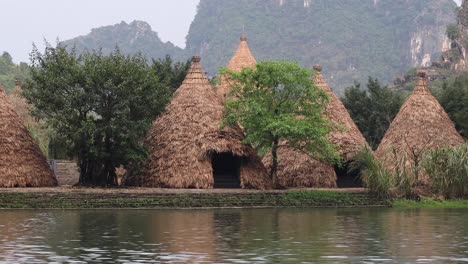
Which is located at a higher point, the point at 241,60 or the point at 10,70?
the point at 10,70

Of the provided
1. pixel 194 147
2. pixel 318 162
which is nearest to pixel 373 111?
pixel 318 162

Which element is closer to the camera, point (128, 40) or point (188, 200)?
point (188, 200)

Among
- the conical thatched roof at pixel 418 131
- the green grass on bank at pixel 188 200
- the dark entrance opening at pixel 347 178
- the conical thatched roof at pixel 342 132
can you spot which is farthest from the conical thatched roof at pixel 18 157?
the conical thatched roof at pixel 418 131

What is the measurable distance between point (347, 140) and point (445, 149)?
4.06 meters

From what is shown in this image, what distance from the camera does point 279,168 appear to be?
125 feet

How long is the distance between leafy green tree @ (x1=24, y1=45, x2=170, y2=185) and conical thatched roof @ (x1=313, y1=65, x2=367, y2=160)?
23.3 ft

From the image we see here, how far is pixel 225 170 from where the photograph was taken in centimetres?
3972

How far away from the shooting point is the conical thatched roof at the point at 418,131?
38.3m

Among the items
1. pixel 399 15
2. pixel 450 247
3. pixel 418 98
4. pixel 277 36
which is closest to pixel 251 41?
pixel 277 36

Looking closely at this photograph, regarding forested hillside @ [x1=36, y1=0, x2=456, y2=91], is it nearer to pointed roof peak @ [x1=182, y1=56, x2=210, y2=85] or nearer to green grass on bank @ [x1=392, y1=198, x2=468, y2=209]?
pointed roof peak @ [x1=182, y1=56, x2=210, y2=85]

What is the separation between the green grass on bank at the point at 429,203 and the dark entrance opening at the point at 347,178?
4.63 m

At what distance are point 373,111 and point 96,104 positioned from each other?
1923 cm

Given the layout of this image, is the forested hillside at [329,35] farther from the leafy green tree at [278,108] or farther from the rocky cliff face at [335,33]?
the leafy green tree at [278,108]

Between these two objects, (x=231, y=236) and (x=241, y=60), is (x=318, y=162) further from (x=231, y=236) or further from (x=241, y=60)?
(x=231, y=236)
